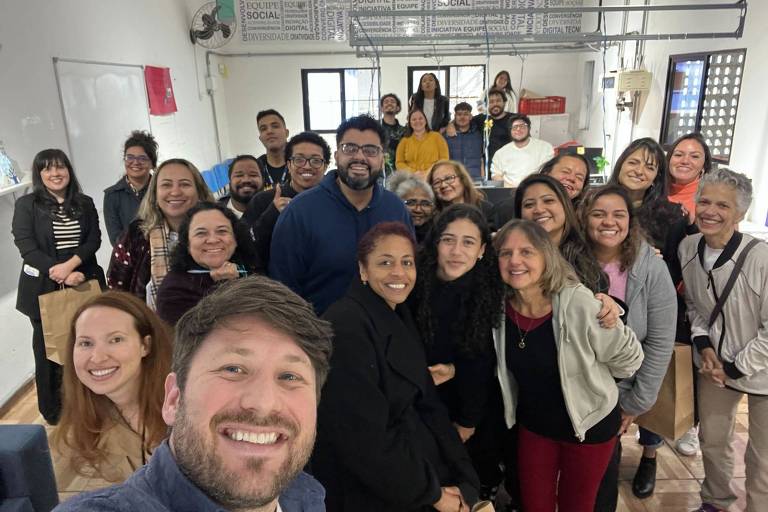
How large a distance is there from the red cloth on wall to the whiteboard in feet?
0.85

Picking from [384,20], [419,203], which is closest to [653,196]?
[419,203]

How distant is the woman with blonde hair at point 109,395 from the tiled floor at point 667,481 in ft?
2.71

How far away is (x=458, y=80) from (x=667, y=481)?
7479 mm

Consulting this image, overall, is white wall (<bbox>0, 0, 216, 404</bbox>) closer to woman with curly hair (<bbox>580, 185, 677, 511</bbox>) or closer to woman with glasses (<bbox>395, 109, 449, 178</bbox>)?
woman with glasses (<bbox>395, 109, 449, 178</bbox>)

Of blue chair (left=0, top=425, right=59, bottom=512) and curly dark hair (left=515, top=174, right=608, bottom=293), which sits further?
curly dark hair (left=515, top=174, right=608, bottom=293)

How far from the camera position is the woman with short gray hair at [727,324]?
1.86m

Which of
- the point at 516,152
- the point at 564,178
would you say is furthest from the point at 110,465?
A: the point at 516,152

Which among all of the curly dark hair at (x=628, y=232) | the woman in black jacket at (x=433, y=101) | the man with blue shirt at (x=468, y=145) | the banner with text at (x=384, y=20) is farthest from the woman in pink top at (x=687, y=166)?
the banner with text at (x=384, y=20)

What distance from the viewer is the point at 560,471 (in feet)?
6.06

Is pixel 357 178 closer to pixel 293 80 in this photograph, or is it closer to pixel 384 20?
pixel 384 20

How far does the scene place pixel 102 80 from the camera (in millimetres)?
4801

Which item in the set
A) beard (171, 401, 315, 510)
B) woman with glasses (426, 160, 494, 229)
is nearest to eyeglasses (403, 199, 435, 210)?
woman with glasses (426, 160, 494, 229)

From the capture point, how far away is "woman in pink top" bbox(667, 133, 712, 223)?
252 centimetres

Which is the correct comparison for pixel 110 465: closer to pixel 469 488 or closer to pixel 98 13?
pixel 469 488
